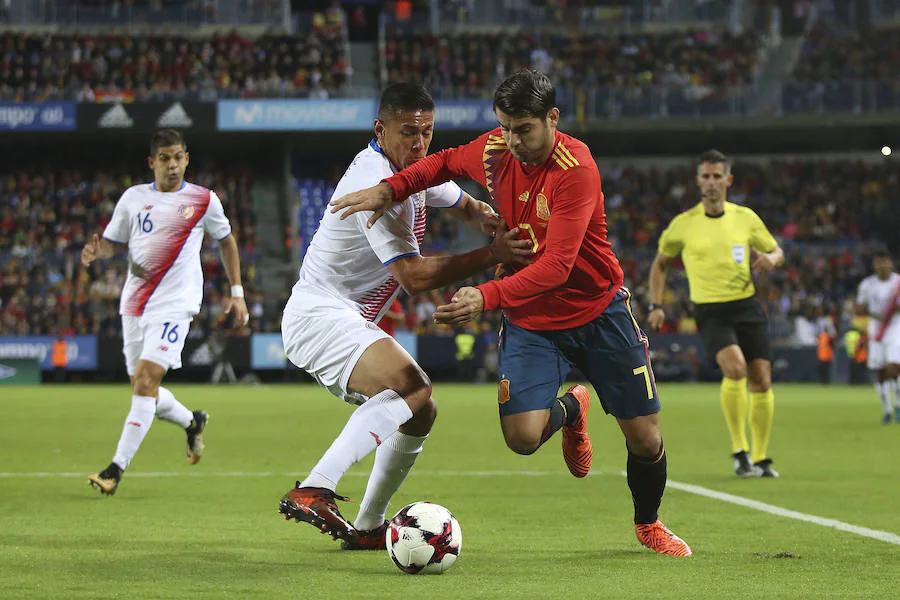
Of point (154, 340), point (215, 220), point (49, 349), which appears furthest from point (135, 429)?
point (49, 349)

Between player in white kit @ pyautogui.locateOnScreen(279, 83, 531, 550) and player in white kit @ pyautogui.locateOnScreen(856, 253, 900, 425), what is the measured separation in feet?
38.9

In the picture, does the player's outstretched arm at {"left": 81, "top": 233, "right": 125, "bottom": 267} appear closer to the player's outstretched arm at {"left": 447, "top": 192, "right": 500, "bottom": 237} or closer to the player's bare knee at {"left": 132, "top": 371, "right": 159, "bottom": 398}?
the player's bare knee at {"left": 132, "top": 371, "right": 159, "bottom": 398}

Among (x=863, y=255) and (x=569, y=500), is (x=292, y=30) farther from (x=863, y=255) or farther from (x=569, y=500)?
(x=569, y=500)

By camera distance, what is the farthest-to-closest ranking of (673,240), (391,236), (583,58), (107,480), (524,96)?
(583,58) < (673,240) < (107,480) < (391,236) < (524,96)

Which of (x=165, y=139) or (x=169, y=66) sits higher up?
(x=169, y=66)

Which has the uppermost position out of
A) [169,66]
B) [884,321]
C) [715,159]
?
[169,66]

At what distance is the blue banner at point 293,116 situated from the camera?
3403cm

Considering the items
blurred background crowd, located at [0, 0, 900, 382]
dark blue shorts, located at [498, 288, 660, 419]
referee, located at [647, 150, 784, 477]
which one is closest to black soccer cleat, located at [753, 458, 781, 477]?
referee, located at [647, 150, 784, 477]

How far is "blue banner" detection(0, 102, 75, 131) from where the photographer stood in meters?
33.2

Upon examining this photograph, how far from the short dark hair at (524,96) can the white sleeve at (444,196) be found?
0.96 m

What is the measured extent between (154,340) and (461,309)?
501cm

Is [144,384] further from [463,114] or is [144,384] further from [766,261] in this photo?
[463,114]

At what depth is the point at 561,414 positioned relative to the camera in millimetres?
6145

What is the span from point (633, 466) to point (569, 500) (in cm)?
235
